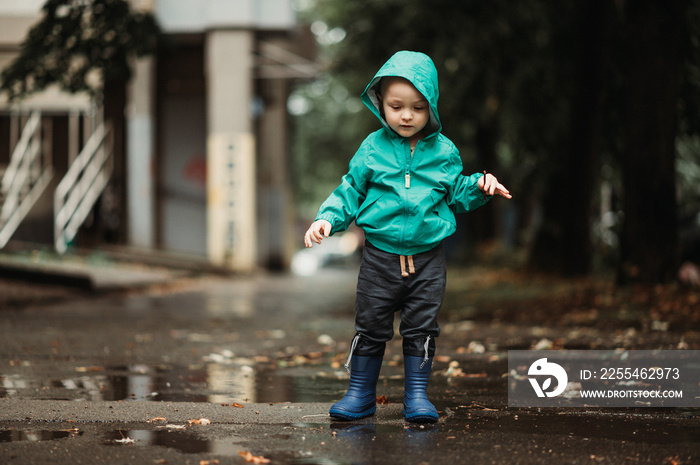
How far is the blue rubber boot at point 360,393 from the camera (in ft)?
14.7

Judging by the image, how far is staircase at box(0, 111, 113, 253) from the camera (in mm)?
21484

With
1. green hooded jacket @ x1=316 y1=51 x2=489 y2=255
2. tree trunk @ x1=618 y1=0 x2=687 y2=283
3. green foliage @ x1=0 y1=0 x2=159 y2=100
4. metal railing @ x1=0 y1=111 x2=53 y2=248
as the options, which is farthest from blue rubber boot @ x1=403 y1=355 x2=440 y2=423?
metal railing @ x1=0 y1=111 x2=53 y2=248

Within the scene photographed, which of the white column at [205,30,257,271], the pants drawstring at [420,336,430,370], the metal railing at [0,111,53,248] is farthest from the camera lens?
the white column at [205,30,257,271]

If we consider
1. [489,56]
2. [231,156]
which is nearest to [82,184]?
[231,156]

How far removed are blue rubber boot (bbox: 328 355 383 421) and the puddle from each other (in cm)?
120

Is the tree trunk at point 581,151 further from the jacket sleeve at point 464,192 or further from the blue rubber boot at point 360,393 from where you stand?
the blue rubber boot at point 360,393

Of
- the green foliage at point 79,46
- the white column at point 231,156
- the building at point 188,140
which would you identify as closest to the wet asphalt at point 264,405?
the green foliage at point 79,46

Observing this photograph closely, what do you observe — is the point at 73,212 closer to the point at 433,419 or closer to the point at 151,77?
the point at 151,77

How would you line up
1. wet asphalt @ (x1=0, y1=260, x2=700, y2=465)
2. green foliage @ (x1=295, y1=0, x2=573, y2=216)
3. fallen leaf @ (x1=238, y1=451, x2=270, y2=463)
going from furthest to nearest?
green foliage @ (x1=295, y1=0, x2=573, y2=216), wet asphalt @ (x1=0, y1=260, x2=700, y2=465), fallen leaf @ (x1=238, y1=451, x2=270, y2=463)

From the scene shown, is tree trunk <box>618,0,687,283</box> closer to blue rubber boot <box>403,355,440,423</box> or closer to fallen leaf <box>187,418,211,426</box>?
blue rubber boot <box>403,355,440,423</box>

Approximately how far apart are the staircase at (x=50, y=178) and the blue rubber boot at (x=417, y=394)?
17.5m

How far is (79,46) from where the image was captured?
13.2 metres

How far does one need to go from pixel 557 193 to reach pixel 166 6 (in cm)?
1084

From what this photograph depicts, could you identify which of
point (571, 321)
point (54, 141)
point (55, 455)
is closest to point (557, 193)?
point (571, 321)
